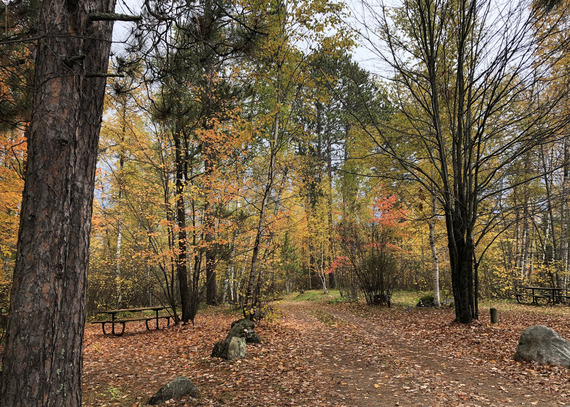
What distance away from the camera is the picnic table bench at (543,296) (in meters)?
10.9

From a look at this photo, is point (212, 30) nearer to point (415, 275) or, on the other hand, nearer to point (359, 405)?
point (359, 405)

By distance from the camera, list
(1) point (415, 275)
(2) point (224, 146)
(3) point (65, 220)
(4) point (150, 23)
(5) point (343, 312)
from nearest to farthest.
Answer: (3) point (65, 220)
(4) point (150, 23)
(2) point (224, 146)
(5) point (343, 312)
(1) point (415, 275)

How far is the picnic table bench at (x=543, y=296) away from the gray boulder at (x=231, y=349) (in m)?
11.4

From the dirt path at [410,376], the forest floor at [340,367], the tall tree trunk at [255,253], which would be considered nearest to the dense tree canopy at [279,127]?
the tall tree trunk at [255,253]

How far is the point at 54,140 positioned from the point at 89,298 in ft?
39.6

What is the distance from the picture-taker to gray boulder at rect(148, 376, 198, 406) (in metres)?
3.68

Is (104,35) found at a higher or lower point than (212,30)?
lower

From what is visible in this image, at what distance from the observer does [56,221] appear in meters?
2.04

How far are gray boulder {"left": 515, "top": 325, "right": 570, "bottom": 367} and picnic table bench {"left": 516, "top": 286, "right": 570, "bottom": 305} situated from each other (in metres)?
8.03

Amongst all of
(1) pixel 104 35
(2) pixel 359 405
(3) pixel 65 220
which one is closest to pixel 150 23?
(1) pixel 104 35

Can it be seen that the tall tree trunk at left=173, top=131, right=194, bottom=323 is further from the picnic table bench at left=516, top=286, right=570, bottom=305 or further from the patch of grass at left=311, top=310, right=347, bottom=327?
the picnic table bench at left=516, top=286, right=570, bottom=305

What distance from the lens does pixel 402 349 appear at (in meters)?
5.71

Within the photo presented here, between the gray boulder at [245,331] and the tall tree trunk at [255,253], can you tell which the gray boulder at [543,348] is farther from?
the tall tree trunk at [255,253]

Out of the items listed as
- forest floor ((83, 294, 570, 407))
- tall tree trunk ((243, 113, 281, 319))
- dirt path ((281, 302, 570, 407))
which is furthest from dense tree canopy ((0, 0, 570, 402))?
dirt path ((281, 302, 570, 407))
